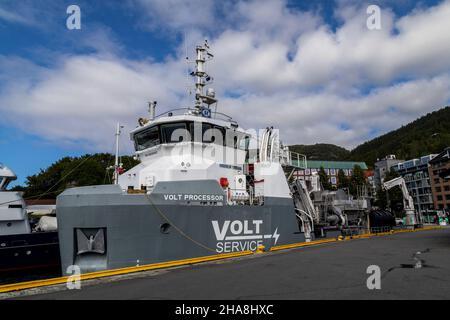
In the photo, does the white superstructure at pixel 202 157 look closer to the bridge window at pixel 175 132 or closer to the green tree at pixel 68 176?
the bridge window at pixel 175 132

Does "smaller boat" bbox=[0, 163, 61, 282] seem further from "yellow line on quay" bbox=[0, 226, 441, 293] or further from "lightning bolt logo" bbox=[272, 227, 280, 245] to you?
"lightning bolt logo" bbox=[272, 227, 280, 245]

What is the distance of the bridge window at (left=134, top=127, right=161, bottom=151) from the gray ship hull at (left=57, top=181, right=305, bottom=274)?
313cm

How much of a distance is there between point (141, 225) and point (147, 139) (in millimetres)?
4675

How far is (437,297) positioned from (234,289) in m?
3.09


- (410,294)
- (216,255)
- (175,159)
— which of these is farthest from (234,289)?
(175,159)

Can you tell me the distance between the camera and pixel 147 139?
13.0 metres

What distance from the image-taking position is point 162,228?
9.59 meters

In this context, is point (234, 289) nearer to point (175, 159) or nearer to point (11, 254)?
point (175, 159)

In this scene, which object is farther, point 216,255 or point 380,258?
point 216,255

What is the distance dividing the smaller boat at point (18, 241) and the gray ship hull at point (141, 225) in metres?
5.96

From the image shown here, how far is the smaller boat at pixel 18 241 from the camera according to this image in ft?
44.1

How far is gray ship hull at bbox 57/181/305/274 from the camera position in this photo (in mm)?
9086

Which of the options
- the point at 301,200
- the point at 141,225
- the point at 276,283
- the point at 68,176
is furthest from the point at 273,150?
the point at 68,176

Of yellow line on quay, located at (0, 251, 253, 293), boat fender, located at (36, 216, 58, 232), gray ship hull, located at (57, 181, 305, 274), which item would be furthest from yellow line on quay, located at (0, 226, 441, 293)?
boat fender, located at (36, 216, 58, 232)
